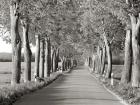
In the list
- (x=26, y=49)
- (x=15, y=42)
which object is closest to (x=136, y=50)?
(x=15, y=42)

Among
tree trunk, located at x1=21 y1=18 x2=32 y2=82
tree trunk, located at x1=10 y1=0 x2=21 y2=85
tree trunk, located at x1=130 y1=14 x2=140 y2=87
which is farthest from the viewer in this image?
tree trunk, located at x1=21 y1=18 x2=32 y2=82

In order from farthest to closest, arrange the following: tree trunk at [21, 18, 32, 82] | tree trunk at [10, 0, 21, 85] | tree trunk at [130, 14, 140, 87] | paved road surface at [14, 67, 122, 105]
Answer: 1. tree trunk at [21, 18, 32, 82]
2. tree trunk at [130, 14, 140, 87]
3. tree trunk at [10, 0, 21, 85]
4. paved road surface at [14, 67, 122, 105]

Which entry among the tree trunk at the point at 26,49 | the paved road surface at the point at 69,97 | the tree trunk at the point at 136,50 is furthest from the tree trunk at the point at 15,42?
the tree trunk at the point at 136,50

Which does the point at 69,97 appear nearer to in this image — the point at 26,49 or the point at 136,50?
the point at 136,50

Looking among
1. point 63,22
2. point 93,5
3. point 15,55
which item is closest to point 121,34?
point 63,22

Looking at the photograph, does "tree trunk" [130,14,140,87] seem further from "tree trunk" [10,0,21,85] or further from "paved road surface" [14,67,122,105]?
"tree trunk" [10,0,21,85]

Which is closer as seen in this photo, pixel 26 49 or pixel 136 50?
pixel 136 50

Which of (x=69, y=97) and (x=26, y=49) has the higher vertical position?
(x=26, y=49)

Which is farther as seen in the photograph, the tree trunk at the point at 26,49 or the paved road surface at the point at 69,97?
the tree trunk at the point at 26,49

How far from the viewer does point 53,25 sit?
38.3 metres

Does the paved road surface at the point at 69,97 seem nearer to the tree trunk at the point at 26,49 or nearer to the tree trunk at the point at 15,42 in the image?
the tree trunk at the point at 15,42

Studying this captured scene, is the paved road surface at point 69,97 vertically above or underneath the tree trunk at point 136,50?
underneath

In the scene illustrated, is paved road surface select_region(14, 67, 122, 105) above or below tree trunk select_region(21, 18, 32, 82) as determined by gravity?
below

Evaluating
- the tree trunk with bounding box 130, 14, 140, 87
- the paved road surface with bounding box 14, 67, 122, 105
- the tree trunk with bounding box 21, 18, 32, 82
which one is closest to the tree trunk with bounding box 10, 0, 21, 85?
the paved road surface with bounding box 14, 67, 122, 105
